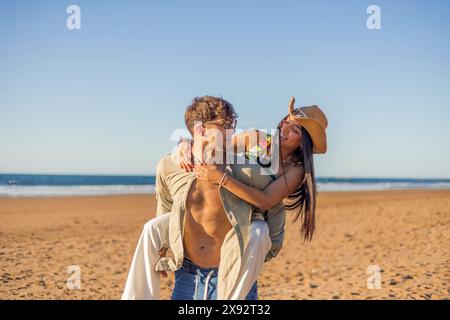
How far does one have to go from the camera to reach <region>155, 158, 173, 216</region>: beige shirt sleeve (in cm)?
300

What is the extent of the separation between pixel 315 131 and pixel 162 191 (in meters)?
1.01

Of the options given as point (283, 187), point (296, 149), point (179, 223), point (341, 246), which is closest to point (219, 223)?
point (179, 223)

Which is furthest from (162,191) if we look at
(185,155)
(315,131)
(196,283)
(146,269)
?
(315,131)

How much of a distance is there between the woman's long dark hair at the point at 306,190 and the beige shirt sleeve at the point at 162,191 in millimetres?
739

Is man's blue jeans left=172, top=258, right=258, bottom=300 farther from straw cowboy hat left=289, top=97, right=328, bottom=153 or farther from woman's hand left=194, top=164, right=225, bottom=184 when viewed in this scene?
straw cowboy hat left=289, top=97, right=328, bottom=153

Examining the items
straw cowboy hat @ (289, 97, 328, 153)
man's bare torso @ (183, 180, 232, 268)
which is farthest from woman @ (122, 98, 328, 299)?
man's bare torso @ (183, 180, 232, 268)

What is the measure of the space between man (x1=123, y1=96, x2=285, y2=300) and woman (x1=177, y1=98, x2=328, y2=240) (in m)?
0.09

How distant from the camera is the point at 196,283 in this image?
2941mm

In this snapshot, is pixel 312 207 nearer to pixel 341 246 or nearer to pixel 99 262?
pixel 99 262

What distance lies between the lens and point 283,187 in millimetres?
2715

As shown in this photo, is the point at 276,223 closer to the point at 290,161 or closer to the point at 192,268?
the point at 290,161

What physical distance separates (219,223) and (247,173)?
0.35 meters

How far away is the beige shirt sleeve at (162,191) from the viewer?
3.00 m

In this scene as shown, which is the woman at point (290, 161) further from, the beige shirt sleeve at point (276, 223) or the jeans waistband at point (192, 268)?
the jeans waistband at point (192, 268)
